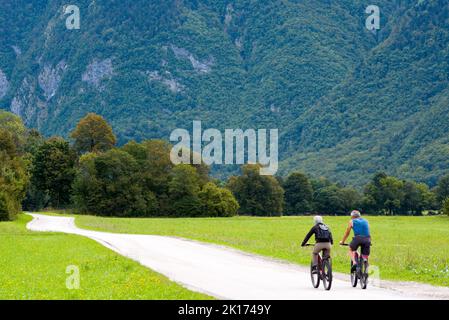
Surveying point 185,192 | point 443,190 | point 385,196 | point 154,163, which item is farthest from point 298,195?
point 154,163

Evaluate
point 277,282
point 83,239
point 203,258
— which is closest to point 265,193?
point 83,239

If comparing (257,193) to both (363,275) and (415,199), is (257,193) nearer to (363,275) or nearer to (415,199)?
(415,199)

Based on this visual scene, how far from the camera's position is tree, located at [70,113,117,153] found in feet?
388

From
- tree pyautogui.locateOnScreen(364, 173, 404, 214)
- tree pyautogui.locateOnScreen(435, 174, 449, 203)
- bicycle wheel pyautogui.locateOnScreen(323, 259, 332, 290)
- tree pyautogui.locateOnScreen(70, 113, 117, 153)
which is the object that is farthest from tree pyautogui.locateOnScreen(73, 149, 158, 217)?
bicycle wheel pyautogui.locateOnScreen(323, 259, 332, 290)

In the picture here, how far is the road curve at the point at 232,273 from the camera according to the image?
22.2 metres

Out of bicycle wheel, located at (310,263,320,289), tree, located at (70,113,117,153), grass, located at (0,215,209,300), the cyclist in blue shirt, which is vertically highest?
tree, located at (70,113,117,153)

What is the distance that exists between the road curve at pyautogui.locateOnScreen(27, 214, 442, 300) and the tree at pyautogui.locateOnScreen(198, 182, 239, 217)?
7257 centimetres

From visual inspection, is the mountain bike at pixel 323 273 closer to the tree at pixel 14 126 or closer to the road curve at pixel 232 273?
the road curve at pixel 232 273

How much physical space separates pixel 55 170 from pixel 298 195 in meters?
58.3

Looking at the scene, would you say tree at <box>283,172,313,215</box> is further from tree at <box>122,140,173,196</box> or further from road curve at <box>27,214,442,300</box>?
road curve at <box>27,214,442,300</box>

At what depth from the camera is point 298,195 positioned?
154 meters

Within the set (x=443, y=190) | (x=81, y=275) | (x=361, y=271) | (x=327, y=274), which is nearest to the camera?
(x=327, y=274)

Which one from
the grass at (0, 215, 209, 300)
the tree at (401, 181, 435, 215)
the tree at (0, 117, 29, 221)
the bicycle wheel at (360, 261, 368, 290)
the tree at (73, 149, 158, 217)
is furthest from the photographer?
the tree at (401, 181, 435, 215)
